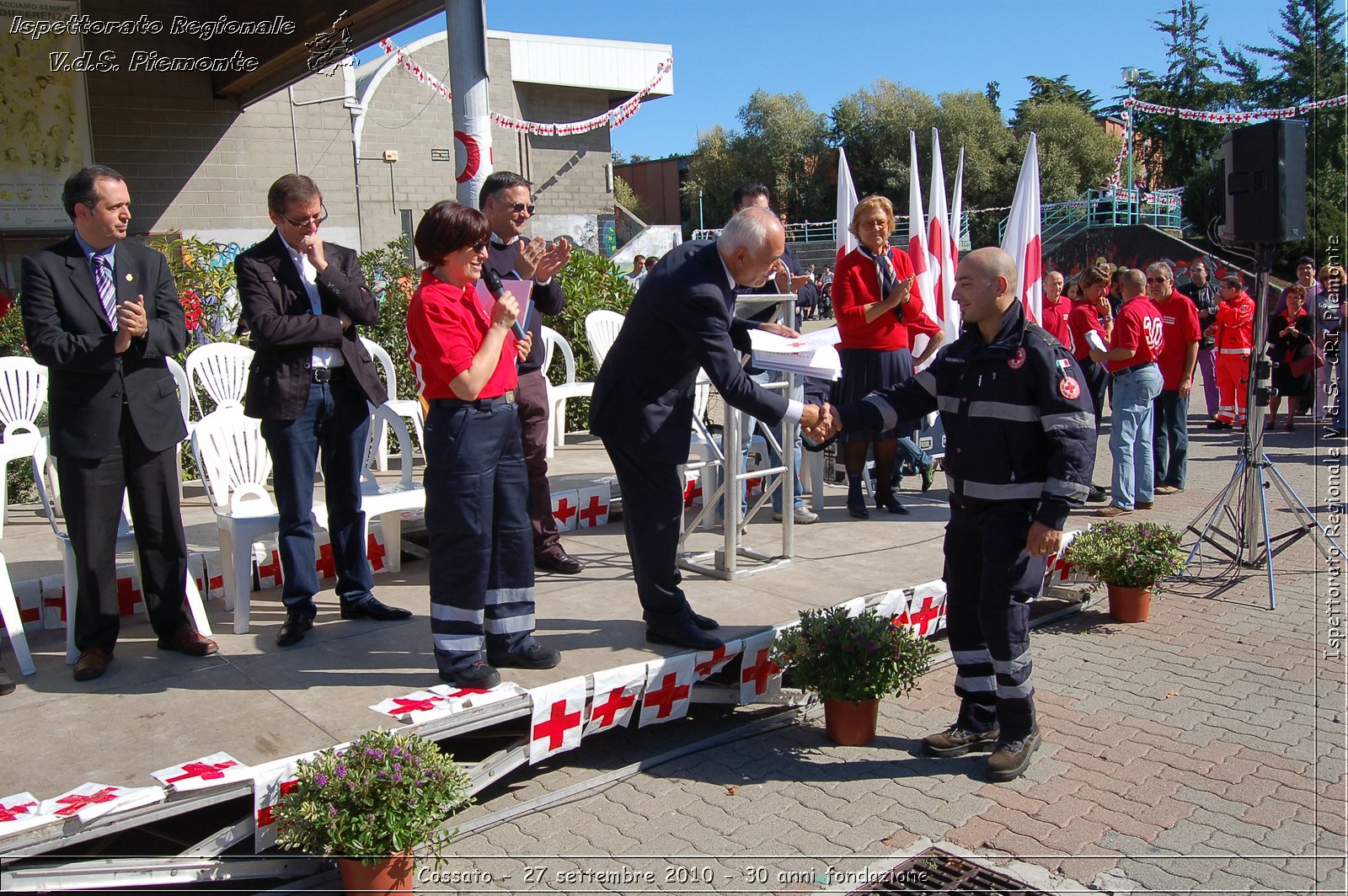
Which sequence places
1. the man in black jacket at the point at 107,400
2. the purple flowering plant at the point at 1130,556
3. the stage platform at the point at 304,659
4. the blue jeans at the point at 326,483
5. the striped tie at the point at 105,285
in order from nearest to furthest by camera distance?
the stage platform at the point at 304,659
the man in black jacket at the point at 107,400
the striped tie at the point at 105,285
the blue jeans at the point at 326,483
the purple flowering plant at the point at 1130,556

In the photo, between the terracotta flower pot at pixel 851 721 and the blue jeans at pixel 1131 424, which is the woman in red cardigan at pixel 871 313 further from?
the terracotta flower pot at pixel 851 721

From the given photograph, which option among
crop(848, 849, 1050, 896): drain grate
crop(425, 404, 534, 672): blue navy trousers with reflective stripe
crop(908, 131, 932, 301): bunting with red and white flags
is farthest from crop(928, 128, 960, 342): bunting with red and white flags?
crop(848, 849, 1050, 896): drain grate

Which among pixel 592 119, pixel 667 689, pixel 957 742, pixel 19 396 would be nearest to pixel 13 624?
pixel 667 689

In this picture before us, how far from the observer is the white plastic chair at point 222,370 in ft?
21.5

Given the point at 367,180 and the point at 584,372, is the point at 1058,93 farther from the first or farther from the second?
the point at 584,372

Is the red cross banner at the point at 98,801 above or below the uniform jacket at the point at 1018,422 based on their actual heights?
below

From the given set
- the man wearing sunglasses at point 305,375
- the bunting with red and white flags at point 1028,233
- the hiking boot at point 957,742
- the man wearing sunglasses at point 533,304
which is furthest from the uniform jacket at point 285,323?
the bunting with red and white flags at point 1028,233

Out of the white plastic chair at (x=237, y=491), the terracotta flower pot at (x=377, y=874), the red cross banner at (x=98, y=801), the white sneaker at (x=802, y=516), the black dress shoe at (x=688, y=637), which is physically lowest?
the terracotta flower pot at (x=377, y=874)

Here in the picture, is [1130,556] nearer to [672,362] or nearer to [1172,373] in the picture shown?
[672,362]

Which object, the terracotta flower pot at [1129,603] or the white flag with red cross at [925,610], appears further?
the terracotta flower pot at [1129,603]

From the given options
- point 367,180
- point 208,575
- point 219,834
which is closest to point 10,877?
point 219,834

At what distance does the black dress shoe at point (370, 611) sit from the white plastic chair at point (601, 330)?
4.05m

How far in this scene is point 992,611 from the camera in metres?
3.95

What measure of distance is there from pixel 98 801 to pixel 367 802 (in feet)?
2.55
